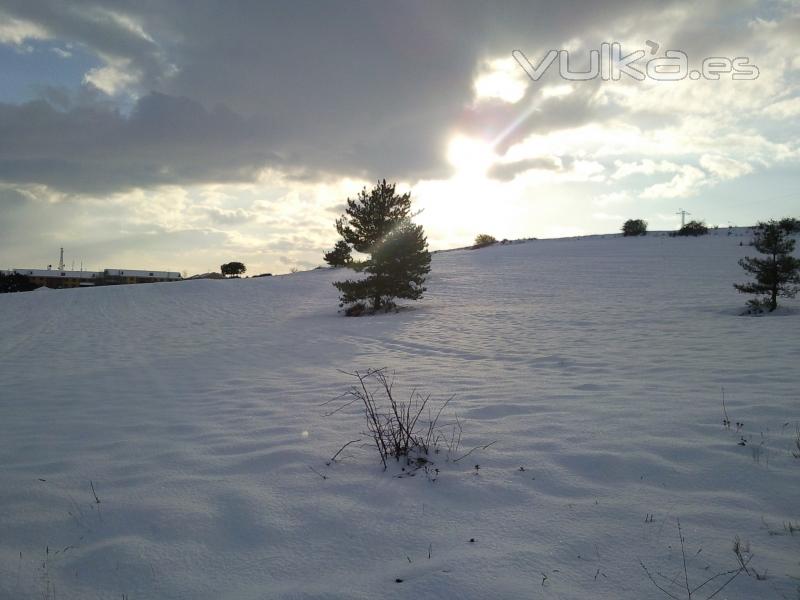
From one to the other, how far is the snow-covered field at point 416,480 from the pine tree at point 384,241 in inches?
331

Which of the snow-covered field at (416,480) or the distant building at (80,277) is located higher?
the distant building at (80,277)

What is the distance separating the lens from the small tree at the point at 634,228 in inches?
1624

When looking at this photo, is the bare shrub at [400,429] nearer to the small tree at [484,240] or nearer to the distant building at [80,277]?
the small tree at [484,240]

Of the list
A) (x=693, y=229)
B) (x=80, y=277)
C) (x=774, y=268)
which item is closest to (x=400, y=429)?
(x=774, y=268)

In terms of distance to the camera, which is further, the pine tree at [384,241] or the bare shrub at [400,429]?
the pine tree at [384,241]

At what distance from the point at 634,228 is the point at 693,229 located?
4.58 metres

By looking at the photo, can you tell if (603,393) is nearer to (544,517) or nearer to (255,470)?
(544,517)

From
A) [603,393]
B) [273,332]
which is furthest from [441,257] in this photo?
[603,393]

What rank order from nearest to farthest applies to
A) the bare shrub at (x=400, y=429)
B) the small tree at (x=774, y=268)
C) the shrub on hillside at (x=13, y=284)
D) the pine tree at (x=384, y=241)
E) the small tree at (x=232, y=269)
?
the bare shrub at (x=400, y=429) → the small tree at (x=774, y=268) → the pine tree at (x=384, y=241) → the shrub on hillside at (x=13, y=284) → the small tree at (x=232, y=269)

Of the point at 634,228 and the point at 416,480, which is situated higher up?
the point at 634,228

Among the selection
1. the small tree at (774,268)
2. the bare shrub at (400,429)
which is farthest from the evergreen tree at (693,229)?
the bare shrub at (400,429)

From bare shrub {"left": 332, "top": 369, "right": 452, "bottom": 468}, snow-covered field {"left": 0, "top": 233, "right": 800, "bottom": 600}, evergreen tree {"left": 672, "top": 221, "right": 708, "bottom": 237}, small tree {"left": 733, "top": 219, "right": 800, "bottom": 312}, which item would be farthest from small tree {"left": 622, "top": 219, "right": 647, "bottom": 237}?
bare shrub {"left": 332, "top": 369, "right": 452, "bottom": 468}

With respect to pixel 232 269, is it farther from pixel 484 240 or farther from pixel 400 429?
pixel 400 429

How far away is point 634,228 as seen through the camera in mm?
41688
